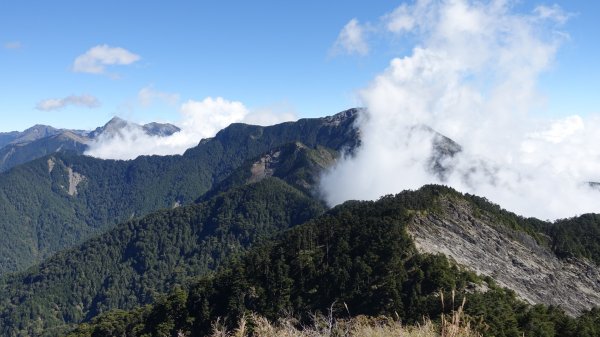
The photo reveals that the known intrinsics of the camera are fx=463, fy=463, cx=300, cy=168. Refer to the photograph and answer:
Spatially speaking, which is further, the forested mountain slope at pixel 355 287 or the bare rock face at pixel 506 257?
the bare rock face at pixel 506 257

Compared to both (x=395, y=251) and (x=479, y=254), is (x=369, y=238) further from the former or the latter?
(x=479, y=254)

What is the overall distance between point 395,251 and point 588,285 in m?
64.5

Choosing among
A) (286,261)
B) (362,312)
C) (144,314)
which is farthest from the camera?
(144,314)

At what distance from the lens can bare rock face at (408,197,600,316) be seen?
11038cm

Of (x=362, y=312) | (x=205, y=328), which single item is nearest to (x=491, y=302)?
(x=362, y=312)

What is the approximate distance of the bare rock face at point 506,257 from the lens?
11038 cm

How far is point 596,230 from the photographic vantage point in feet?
518

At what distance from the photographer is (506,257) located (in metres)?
120

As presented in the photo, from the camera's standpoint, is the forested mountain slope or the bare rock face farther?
the bare rock face

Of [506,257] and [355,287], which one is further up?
[506,257]

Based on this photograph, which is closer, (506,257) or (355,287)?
(355,287)

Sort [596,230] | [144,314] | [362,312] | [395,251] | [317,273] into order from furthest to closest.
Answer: [596,230] → [144,314] → [317,273] → [395,251] → [362,312]

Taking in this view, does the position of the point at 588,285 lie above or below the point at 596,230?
below


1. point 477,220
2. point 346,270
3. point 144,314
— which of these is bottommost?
point 144,314
